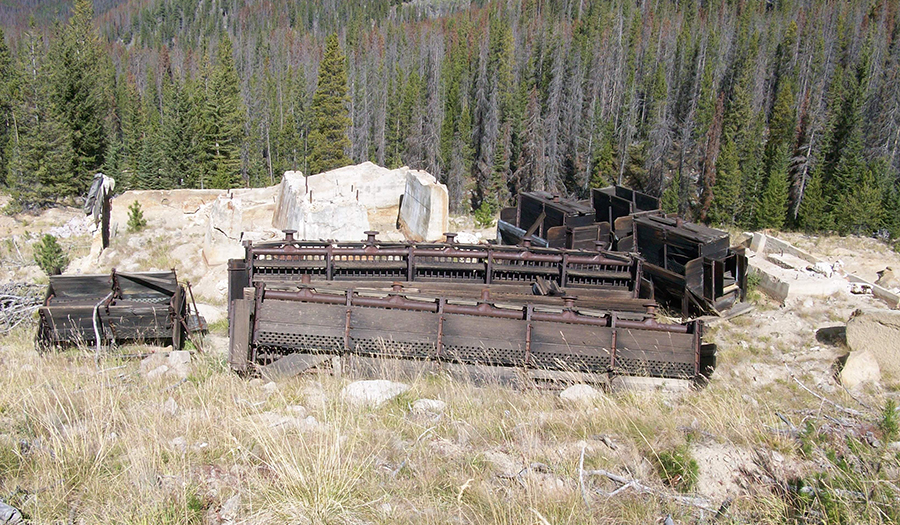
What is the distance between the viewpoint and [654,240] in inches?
606

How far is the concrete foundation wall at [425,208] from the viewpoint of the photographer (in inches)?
772

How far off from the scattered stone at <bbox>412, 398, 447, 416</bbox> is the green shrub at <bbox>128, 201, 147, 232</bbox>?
19335mm

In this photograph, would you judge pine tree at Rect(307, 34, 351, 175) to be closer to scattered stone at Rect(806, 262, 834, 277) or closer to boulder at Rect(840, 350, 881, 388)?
scattered stone at Rect(806, 262, 834, 277)

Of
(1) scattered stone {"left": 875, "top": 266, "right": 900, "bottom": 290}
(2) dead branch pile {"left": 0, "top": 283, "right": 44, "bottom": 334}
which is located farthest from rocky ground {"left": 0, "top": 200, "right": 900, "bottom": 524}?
(1) scattered stone {"left": 875, "top": 266, "right": 900, "bottom": 290}

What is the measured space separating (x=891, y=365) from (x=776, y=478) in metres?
8.22

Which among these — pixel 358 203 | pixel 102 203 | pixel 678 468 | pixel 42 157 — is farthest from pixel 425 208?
pixel 42 157

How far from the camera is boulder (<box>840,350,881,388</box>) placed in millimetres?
10992

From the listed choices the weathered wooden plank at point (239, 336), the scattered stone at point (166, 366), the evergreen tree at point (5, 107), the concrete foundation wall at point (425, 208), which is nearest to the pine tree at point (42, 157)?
the evergreen tree at point (5, 107)

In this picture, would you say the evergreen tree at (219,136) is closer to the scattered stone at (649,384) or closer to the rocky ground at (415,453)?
the rocky ground at (415,453)

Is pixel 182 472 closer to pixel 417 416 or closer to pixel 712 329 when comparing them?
pixel 417 416

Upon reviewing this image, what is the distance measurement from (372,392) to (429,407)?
68cm

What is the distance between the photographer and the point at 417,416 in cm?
604

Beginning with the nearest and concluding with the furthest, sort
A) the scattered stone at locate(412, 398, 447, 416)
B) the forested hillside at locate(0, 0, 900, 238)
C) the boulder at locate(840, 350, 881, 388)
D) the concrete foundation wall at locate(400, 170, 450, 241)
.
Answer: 1. the scattered stone at locate(412, 398, 447, 416)
2. the boulder at locate(840, 350, 881, 388)
3. the concrete foundation wall at locate(400, 170, 450, 241)
4. the forested hillside at locate(0, 0, 900, 238)

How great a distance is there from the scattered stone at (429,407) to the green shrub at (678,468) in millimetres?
2104
